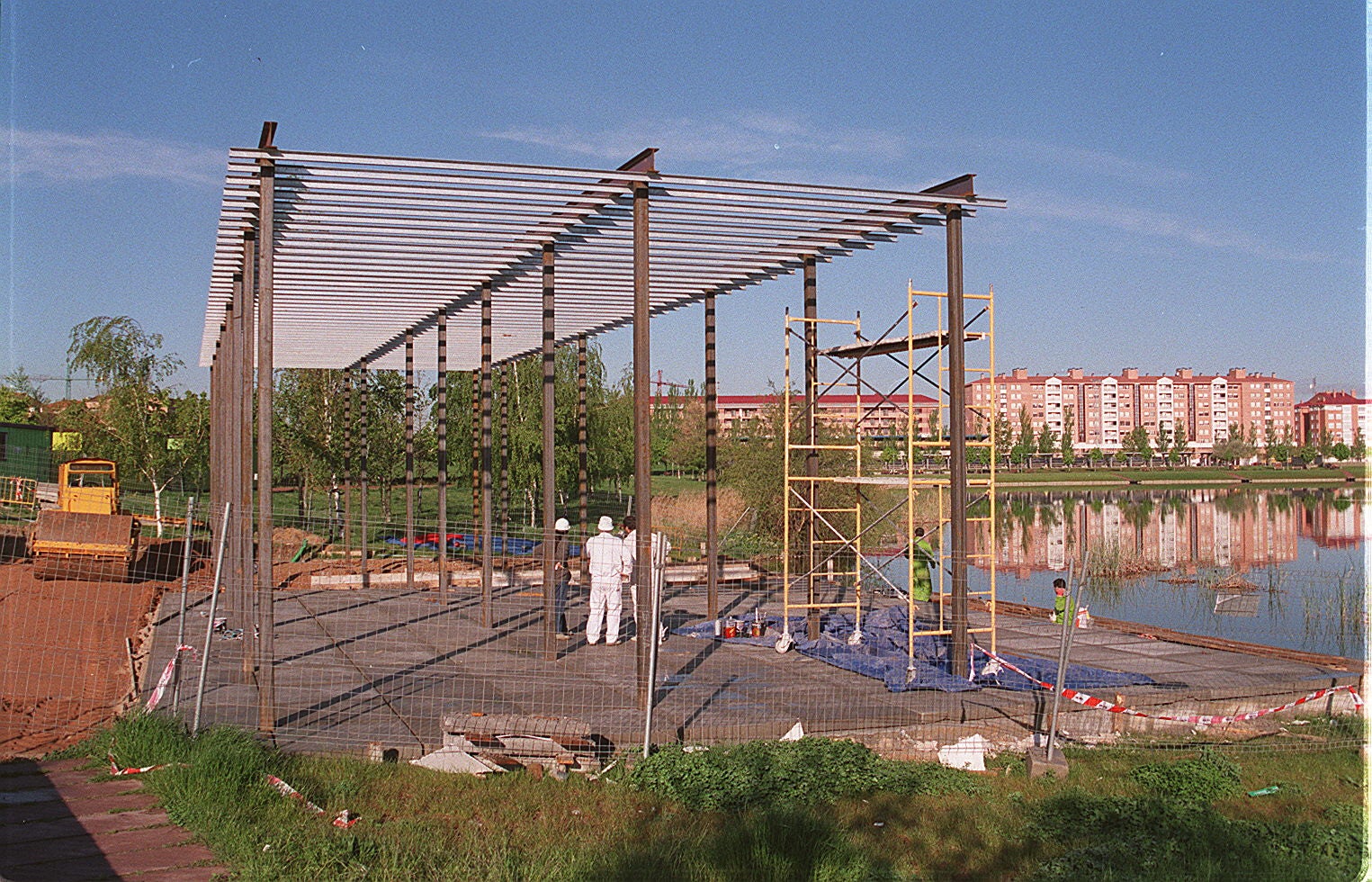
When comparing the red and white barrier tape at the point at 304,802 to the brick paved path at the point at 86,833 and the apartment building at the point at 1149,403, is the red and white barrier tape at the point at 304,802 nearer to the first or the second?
the brick paved path at the point at 86,833

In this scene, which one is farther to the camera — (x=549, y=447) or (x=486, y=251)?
(x=486, y=251)

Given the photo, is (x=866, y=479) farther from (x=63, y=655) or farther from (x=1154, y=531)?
(x=1154, y=531)

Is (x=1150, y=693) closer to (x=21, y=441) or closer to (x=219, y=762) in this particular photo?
(x=219, y=762)

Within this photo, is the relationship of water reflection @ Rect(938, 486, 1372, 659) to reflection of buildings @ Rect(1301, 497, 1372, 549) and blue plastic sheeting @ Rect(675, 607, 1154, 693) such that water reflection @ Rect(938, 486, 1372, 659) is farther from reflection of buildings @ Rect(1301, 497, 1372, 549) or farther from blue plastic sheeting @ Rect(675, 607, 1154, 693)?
blue plastic sheeting @ Rect(675, 607, 1154, 693)

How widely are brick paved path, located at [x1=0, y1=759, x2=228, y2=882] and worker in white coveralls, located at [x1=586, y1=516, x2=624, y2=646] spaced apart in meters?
6.44

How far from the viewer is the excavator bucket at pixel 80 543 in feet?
67.2

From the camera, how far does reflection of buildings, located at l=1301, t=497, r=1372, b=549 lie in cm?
3672

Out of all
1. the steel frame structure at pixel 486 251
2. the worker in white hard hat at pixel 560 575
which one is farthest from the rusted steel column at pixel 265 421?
the worker in white hard hat at pixel 560 575

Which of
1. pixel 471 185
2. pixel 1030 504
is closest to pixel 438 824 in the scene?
pixel 471 185

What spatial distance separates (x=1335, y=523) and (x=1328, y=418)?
81066mm


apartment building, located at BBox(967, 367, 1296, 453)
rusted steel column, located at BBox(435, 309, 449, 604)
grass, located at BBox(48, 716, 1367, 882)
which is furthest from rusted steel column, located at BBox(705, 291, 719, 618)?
apartment building, located at BBox(967, 367, 1296, 453)

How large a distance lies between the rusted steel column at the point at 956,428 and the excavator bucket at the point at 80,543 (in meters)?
15.5

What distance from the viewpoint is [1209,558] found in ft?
101

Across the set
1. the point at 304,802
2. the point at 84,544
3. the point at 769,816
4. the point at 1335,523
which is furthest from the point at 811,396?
the point at 1335,523
